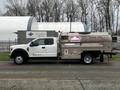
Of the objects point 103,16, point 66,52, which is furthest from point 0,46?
point 103,16

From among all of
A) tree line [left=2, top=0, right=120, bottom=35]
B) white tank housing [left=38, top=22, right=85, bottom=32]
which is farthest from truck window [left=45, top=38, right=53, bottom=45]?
tree line [left=2, top=0, right=120, bottom=35]

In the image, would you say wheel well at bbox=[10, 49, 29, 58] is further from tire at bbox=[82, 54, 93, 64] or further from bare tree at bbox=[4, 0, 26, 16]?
bare tree at bbox=[4, 0, 26, 16]

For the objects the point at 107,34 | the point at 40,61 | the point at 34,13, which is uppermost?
the point at 34,13

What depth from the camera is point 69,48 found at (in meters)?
20.7

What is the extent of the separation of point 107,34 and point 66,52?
10.4 feet

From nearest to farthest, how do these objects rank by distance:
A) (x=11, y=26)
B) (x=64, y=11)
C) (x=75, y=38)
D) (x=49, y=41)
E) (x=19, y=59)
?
(x=75, y=38)
(x=19, y=59)
(x=49, y=41)
(x=11, y=26)
(x=64, y=11)

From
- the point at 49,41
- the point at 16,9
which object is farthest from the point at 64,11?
the point at 49,41

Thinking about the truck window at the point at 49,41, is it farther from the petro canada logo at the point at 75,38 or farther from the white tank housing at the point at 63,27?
the white tank housing at the point at 63,27

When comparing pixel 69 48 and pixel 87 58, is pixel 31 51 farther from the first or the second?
pixel 87 58

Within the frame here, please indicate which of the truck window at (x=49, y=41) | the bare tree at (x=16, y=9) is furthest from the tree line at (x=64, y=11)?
the truck window at (x=49, y=41)

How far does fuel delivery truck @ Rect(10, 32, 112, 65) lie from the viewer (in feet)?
67.5

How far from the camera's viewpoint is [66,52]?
68.3ft

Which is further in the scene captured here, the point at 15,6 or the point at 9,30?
the point at 15,6

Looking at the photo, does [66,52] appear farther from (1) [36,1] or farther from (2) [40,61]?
(1) [36,1]
